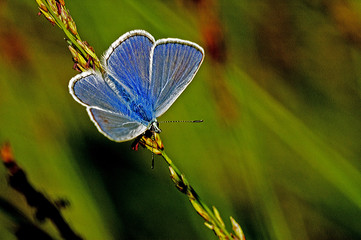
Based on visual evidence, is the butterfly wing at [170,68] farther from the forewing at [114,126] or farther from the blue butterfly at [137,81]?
the forewing at [114,126]

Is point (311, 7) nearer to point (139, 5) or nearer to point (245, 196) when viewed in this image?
point (139, 5)

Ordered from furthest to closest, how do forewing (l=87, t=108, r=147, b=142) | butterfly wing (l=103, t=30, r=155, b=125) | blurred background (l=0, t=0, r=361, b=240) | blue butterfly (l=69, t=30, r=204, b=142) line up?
blurred background (l=0, t=0, r=361, b=240) < butterfly wing (l=103, t=30, r=155, b=125) < blue butterfly (l=69, t=30, r=204, b=142) < forewing (l=87, t=108, r=147, b=142)

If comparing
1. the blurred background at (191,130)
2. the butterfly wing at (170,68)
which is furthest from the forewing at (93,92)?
the blurred background at (191,130)

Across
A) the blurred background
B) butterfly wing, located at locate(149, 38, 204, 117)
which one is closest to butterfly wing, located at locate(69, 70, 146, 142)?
butterfly wing, located at locate(149, 38, 204, 117)

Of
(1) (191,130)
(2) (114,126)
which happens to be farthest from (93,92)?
(1) (191,130)

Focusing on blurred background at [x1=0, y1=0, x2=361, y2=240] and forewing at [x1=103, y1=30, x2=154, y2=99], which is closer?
forewing at [x1=103, y1=30, x2=154, y2=99]

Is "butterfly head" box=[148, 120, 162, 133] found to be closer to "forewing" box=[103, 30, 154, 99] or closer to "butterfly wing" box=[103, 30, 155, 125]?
"butterfly wing" box=[103, 30, 155, 125]

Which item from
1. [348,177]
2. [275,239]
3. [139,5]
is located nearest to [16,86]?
[139,5]

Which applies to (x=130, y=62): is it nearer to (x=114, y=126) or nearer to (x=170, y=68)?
(x=170, y=68)
